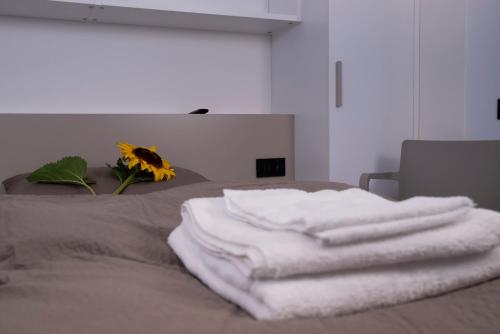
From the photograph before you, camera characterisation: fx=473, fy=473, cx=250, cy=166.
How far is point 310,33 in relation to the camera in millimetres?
2254

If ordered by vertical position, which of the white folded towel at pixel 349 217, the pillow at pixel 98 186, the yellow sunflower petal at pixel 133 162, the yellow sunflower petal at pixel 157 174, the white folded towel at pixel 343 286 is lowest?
the pillow at pixel 98 186

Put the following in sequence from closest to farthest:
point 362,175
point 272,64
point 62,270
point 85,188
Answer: point 62,270 < point 85,188 < point 362,175 < point 272,64

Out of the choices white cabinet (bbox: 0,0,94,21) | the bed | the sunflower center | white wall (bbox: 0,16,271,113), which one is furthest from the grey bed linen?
white wall (bbox: 0,16,271,113)

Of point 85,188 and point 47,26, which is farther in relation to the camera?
point 47,26

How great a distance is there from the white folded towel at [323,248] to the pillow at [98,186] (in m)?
1.01

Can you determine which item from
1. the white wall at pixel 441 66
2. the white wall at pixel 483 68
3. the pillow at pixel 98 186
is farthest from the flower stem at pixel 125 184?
the white wall at pixel 483 68

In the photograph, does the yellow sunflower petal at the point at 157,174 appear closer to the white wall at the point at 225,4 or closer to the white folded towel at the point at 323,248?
the white wall at the point at 225,4

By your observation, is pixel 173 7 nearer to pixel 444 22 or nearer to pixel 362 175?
pixel 362 175

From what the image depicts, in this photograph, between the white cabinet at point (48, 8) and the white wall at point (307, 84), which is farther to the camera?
the white wall at point (307, 84)

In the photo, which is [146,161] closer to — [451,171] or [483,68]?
[451,171]

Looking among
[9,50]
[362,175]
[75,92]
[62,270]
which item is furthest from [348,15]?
[62,270]

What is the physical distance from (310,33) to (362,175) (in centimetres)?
73

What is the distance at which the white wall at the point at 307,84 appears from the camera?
2169mm

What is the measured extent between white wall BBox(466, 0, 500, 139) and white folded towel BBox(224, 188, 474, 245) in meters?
2.09
